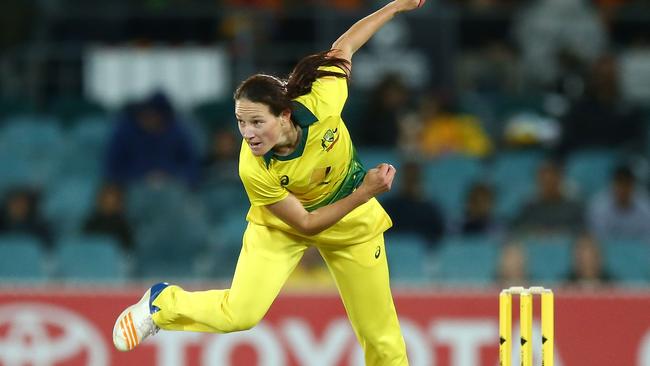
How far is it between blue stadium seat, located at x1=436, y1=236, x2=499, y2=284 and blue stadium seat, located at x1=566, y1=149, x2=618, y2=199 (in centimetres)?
126

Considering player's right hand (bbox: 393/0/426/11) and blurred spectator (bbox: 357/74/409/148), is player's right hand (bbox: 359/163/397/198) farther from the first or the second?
blurred spectator (bbox: 357/74/409/148)

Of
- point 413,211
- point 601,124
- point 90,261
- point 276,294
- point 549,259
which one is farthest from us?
point 601,124

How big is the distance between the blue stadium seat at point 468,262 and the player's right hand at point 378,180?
11.8ft

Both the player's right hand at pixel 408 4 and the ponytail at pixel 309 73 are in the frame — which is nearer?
the ponytail at pixel 309 73

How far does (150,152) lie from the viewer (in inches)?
420

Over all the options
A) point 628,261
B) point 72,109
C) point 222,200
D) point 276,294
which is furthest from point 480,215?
point 276,294

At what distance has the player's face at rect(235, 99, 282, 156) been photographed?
18.8ft

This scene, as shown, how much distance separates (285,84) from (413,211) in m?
4.09

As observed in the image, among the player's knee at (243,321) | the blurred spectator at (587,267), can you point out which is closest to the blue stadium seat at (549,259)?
the blurred spectator at (587,267)

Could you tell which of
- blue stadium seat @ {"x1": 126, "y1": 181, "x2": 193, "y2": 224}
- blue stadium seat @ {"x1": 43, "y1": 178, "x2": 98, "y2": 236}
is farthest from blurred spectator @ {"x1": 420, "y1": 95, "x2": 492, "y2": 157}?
blue stadium seat @ {"x1": 43, "y1": 178, "x2": 98, "y2": 236}

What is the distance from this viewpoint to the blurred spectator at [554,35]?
38.8 feet

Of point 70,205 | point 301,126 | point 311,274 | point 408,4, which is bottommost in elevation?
point 311,274

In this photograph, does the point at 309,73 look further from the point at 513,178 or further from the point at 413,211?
the point at 513,178

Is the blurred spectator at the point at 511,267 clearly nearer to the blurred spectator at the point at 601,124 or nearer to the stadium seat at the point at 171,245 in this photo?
the blurred spectator at the point at 601,124
